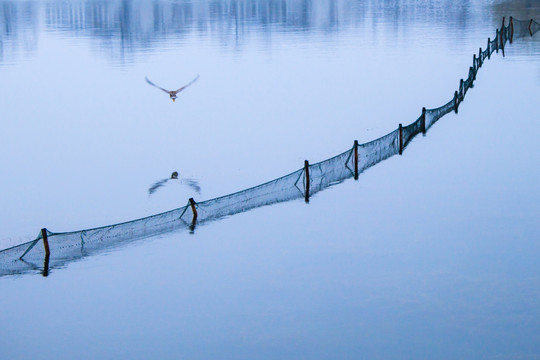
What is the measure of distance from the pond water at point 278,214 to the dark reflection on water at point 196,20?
26360 millimetres

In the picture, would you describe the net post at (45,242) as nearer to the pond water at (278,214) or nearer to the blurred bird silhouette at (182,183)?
the pond water at (278,214)

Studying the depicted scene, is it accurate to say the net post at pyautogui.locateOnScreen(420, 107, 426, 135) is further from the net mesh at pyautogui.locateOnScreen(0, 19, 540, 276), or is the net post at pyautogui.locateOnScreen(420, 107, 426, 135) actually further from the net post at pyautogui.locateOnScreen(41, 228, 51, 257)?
the net post at pyautogui.locateOnScreen(41, 228, 51, 257)

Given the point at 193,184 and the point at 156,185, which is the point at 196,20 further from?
the point at 193,184

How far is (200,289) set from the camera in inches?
754

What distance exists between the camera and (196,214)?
21.8m

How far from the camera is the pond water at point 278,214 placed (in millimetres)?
16672

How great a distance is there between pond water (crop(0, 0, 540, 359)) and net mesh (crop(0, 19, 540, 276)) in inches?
11.7

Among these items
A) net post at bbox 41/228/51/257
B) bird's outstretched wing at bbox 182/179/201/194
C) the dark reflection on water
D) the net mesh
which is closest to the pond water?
bird's outstretched wing at bbox 182/179/201/194

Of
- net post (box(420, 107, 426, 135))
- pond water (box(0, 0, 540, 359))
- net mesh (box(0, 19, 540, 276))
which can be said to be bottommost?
pond water (box(0, 0, 540, 359))

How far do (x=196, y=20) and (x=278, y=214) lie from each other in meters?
91.3

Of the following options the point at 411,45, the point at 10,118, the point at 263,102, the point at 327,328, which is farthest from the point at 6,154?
the point at 411,45

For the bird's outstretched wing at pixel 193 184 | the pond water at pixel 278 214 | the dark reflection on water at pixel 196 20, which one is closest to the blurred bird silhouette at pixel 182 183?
the bird's outstretched wing at pixel 193 184

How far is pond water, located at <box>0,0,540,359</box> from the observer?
16.7 m

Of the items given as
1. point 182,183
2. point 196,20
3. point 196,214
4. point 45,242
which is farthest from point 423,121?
point 196,20
